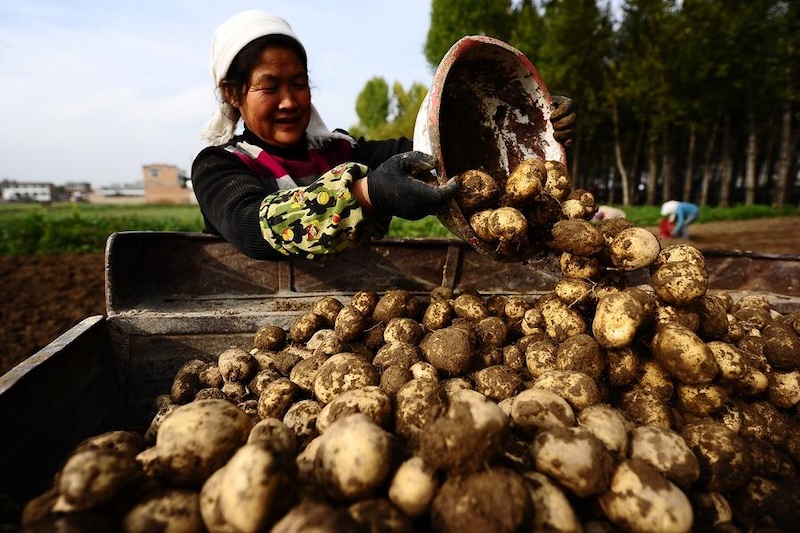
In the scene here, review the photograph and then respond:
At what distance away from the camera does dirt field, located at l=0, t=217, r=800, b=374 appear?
215 inches

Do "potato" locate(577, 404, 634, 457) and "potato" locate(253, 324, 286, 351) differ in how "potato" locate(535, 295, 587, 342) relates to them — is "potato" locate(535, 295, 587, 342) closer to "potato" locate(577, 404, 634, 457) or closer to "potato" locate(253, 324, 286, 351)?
"potato" locate(577, 404, 634, 457)

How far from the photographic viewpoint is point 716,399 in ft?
6.10

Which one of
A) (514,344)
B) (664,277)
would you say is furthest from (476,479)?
(664,277)

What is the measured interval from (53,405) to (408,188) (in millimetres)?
1880

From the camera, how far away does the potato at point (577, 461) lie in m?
1.39

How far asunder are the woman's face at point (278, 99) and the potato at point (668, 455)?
283 cm

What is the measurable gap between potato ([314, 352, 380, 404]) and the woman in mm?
578

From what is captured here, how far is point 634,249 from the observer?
216 centimetres

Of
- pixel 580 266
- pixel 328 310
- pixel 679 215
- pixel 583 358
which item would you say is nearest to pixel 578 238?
pixel 580 266

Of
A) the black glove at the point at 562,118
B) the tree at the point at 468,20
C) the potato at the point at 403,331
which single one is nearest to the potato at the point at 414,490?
the potato at the point at 403,331

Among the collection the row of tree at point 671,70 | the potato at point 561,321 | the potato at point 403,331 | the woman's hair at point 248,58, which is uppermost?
the row of tree at point 671,70

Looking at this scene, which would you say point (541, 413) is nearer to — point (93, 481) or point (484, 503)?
point (484, 503)

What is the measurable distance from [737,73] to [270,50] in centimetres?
2521

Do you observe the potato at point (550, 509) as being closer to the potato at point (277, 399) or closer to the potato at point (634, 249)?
the potato at point (277, 399)
